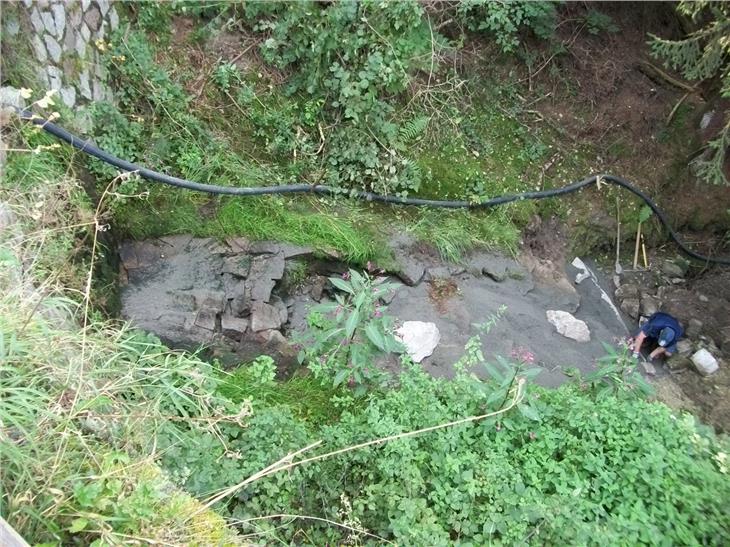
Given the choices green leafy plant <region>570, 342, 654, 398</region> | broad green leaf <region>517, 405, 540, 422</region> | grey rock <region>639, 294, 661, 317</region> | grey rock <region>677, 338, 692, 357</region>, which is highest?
green leafy plant <region>570, 342, 654, 398</region>

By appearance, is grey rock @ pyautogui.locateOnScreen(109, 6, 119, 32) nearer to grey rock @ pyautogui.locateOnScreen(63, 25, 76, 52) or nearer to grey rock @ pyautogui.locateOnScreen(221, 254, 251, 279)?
grey rock @ pyautogui.locateOnScreen(63, 25, 76, 52)

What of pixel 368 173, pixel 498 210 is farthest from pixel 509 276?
pixel 368 173

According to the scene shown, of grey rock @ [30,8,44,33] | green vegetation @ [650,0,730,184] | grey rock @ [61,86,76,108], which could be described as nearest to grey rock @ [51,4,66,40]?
grey rock @ [30,8,44,33]

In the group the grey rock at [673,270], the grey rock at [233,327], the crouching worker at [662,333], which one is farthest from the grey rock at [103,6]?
the grey rock at [673,270]

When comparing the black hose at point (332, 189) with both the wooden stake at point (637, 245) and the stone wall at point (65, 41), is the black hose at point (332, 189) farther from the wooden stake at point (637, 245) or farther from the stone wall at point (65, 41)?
the stone wall at point (65, 41)

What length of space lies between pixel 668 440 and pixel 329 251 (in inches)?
121

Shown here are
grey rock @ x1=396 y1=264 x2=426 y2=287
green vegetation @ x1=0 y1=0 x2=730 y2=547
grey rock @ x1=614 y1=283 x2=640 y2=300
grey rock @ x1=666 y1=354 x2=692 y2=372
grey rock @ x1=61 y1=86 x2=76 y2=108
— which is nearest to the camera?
green vegetation @ x1=0 y1=0 x2=730 y2=547

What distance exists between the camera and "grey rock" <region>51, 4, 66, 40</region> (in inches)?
158

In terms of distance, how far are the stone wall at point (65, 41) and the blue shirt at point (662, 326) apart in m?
5.71

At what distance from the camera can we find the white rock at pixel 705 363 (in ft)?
18.1

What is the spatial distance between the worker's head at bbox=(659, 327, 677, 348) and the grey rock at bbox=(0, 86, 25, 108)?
6013mm

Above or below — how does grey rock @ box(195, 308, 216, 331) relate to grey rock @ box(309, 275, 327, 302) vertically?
below

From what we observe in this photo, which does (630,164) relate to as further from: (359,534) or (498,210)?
(359,534)

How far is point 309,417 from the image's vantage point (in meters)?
3.49
